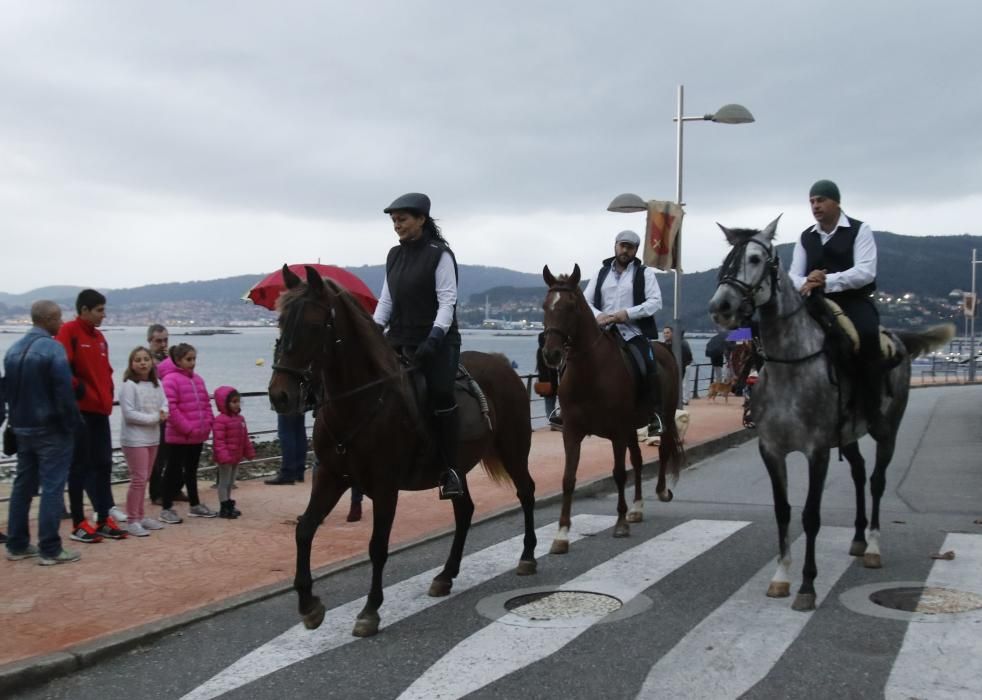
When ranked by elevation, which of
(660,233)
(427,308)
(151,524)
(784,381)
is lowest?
(151,524)

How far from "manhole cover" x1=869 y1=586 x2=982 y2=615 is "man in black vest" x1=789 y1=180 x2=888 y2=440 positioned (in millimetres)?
1400

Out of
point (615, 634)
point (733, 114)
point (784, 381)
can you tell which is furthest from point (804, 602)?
point (733, 114)

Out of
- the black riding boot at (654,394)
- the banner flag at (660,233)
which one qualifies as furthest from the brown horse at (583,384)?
the banner flag at (660,233)

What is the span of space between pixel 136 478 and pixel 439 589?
3823 millimetres

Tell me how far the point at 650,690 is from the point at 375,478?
214 centimetres

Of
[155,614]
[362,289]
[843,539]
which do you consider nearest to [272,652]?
[155,614]

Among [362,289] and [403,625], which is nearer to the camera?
[403,625]

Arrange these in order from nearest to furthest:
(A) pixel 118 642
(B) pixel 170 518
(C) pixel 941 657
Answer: (C) pixel 941 657 → (A) pixel 118 642 → (B) pixel 170 518

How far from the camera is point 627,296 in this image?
9016 millimetres

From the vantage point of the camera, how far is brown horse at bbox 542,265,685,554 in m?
7.77

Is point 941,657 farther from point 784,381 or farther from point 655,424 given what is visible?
point 655,424

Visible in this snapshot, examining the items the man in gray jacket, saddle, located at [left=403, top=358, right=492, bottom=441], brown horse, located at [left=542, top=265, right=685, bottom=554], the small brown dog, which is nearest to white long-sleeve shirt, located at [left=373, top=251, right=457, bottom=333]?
saddle, located at [left=403, top=358, right=492, bottom=441]

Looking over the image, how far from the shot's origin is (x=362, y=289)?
10500 mm

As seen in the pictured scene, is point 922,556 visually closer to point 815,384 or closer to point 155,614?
point 815,384
